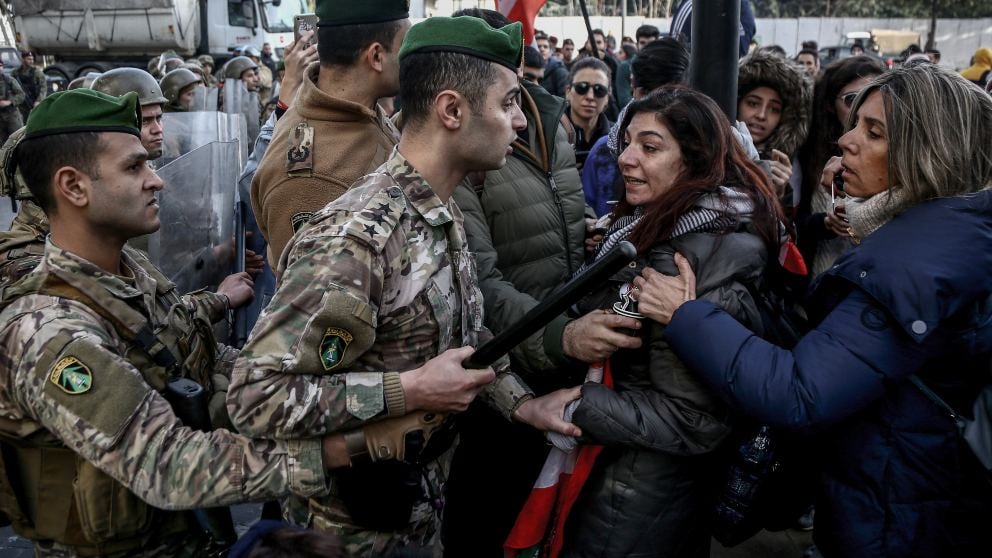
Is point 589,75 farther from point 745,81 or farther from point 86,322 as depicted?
point 86,322

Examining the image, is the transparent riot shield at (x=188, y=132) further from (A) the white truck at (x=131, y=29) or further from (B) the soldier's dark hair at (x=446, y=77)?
(A) the white truck at (x=131, y=29)

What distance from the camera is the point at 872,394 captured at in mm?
1851

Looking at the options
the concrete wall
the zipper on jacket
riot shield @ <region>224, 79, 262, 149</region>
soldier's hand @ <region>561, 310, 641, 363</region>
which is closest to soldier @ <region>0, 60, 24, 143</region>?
riot shield @ <region>224, 79, 262, 149</region>

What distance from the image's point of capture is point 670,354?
7.04ft

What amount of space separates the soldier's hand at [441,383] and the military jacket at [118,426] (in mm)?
249

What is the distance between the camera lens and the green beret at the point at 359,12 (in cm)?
254

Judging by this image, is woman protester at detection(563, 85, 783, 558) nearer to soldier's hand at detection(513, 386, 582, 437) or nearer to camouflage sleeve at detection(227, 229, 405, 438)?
soldier's hand at detection(513, 386, 582, 437)

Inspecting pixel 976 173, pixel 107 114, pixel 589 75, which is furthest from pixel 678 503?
pixel 589 75

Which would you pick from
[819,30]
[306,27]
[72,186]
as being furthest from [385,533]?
[819,30]

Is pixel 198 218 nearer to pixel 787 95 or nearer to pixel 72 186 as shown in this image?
pixel 72 186

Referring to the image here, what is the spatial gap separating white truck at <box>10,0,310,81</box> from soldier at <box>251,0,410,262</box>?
15.6 metres

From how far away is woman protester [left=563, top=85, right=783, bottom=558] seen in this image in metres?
2.13

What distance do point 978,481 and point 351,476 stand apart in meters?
1.56

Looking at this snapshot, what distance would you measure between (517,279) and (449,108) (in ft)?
3.40
